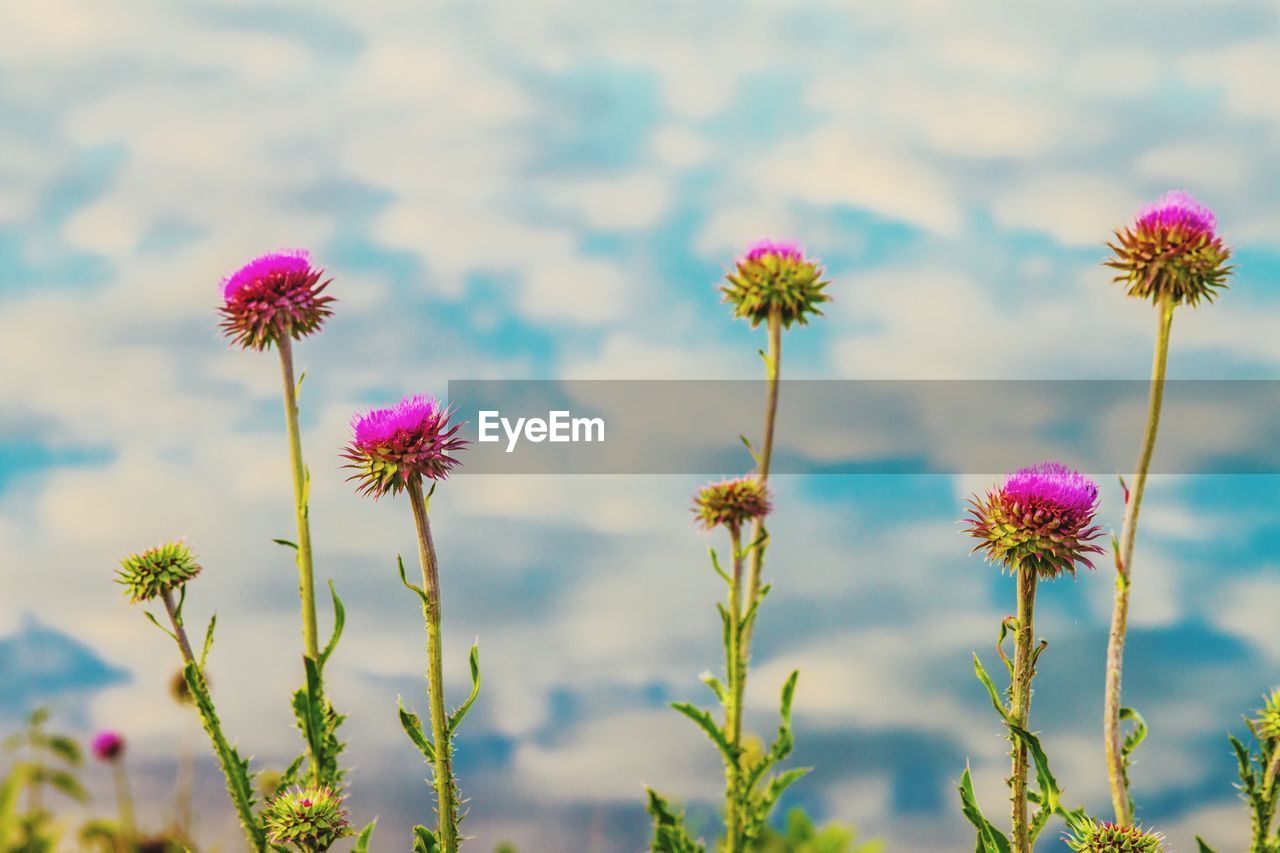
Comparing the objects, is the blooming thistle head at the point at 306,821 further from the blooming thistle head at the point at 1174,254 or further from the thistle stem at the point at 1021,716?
the blooming thistle head at the point at 1174,254

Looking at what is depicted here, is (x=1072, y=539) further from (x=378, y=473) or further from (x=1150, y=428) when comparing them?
(x=378, y=473)

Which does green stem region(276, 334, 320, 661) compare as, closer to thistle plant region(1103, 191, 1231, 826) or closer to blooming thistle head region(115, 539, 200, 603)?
blooming thistle head region(115, 539, 200, 603)

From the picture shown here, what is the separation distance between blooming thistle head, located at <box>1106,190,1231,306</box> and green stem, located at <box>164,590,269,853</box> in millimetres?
7167

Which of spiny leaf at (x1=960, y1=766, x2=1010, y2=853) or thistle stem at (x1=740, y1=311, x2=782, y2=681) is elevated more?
thistle stem at (x1=740, y1=311, x2=782, y2=681)

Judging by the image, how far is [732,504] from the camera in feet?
22.5

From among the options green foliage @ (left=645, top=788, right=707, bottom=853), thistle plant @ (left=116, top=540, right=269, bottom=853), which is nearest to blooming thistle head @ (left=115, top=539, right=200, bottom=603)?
thistle plant @ (left=116, top=540, right=269, bottom=853)

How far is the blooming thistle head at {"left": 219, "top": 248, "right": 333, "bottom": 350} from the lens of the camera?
9.79 meters

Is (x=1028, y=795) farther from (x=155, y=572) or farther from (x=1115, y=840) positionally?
(x=155, y=572)

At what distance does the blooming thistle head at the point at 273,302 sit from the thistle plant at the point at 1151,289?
634 centimetres

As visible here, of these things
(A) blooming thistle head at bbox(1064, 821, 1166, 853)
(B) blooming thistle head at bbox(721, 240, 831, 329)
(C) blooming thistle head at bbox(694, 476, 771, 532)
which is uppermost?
(B) blooming thistle head at bbox(721, 240, 831, 329)

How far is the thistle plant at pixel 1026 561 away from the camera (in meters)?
7.05

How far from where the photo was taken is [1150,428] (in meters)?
7.72

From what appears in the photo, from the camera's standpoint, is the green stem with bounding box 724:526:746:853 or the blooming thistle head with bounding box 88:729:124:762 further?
the blooming thistle head with bounding box 88:729:124:762

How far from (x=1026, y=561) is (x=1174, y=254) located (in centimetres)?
260
